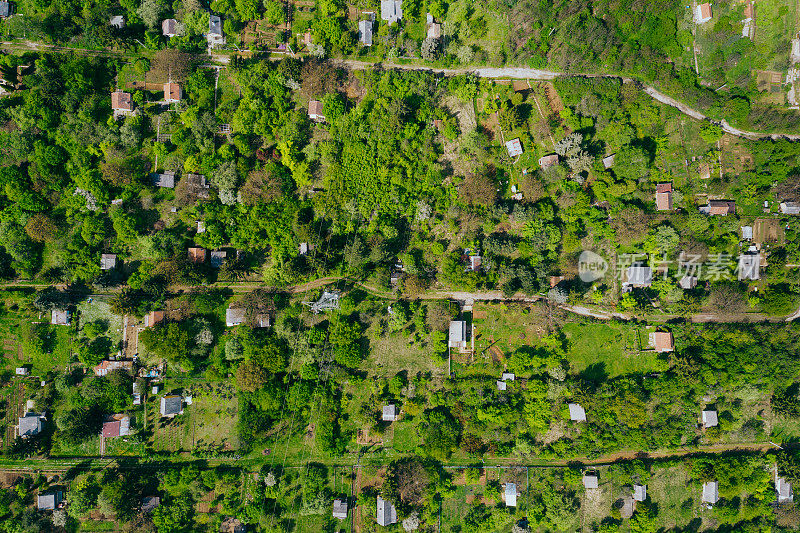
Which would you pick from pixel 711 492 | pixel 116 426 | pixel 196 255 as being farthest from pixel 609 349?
pixel 116 426

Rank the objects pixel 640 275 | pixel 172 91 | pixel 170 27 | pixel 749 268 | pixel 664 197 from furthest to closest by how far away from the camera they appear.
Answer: pixel 749 268, pixel 640 275, pixel 664 197, pixel 170 27, pixel 172 91

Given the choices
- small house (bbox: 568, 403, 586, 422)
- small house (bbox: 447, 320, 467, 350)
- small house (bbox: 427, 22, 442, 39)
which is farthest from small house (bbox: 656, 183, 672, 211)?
small house (bbox: 427, 22, 442, 39)

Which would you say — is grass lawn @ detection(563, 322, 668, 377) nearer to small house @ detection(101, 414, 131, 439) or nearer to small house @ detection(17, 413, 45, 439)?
small house @ detection(101, 414, 131, 439)

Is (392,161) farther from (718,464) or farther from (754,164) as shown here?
(718,464)

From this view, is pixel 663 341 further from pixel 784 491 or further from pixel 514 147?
pixel 514 147

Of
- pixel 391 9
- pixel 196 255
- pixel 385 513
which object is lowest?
pixel 385 513

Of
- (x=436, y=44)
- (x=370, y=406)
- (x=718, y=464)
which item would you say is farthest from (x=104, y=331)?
(x=718, y=464)
